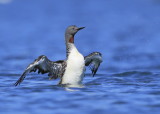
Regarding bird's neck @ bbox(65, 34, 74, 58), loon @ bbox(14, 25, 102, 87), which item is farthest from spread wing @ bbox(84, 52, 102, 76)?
bird's neck @ bbox(65, 34, 74, 58)

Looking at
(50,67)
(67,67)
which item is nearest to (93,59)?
(67,67)

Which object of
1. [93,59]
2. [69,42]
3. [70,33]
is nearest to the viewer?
[69,42]

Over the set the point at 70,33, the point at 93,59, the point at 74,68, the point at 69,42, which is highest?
the point at 70,33

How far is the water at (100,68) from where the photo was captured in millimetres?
13703

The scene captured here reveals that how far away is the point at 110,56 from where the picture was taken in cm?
2495

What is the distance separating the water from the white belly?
305mm

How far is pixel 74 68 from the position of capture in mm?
15844

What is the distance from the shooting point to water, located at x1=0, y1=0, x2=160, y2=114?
13.7m

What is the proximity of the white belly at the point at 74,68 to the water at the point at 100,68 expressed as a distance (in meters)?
0.31

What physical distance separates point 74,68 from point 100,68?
5.49 meters

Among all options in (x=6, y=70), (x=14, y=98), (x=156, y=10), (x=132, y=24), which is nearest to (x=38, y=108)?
(x=14, y=98)

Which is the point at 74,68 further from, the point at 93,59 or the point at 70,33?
the point at 93,59

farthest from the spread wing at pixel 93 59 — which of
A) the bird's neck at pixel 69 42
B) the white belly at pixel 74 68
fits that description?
the white belly at pixel 74 68

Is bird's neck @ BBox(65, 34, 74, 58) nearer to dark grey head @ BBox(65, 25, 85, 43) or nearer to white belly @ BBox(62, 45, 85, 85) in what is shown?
dark grey head @ BBox(65, 25, 85, 43)
